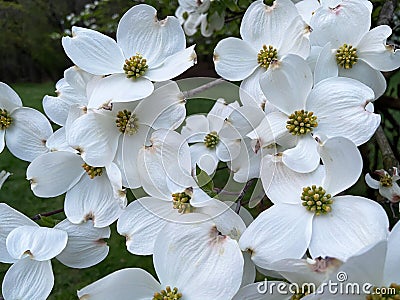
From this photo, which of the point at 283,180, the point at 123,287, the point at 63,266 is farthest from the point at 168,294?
the point at 63,266

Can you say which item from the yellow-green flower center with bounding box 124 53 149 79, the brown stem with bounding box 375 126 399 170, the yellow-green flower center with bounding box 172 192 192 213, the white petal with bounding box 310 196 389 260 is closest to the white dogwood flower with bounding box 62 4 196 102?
the yellow-green flower center with bounding box 124 53 149 79

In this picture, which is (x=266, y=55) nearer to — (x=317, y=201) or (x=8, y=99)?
(x=317, y=201)

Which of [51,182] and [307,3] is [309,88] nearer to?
[307,3]

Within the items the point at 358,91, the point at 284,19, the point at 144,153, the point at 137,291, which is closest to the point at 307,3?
the point at 284,19

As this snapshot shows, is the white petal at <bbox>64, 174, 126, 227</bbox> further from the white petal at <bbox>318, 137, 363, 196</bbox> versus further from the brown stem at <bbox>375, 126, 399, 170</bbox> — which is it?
the brown stem at <bbox>375, 126, 399, 170</bbox>

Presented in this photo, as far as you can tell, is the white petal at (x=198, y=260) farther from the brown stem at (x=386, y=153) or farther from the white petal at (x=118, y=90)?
the brown stem at (x=386, y=153)

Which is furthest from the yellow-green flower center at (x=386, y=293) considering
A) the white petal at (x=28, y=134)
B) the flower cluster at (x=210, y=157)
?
the white petal at (x=28, y=134)
